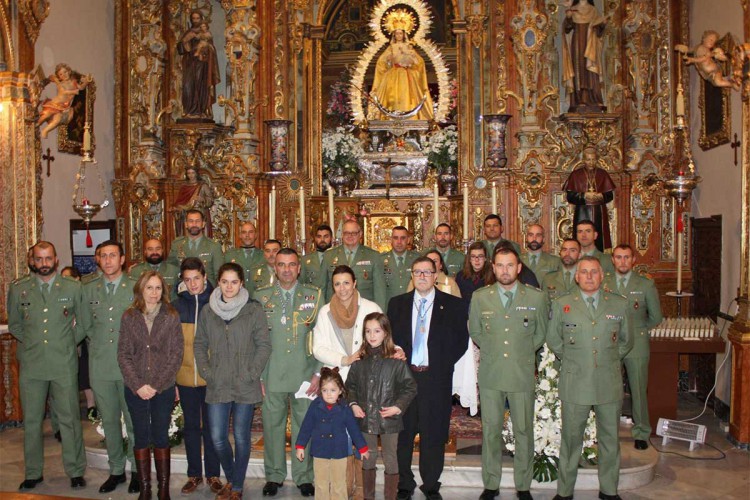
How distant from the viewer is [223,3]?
12.1 metres

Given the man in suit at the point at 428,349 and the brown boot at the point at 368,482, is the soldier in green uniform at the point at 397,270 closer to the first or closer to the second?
the man in suit at the point at 428,349

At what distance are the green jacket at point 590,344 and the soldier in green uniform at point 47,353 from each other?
384 centimetres

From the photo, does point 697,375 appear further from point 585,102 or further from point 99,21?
point 99,21

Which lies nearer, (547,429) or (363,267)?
(547,429)

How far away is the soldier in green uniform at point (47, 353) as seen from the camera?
628 centimetres

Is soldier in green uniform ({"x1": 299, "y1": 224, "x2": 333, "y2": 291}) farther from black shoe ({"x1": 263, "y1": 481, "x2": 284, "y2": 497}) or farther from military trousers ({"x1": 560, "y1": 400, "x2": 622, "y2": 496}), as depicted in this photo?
military trousers ({"x1": 560, "y1": 400, "x2": 622, "y2": 496})

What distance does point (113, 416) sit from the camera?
20.5 ft

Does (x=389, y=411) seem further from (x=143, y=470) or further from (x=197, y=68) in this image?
(x=197, y=68)

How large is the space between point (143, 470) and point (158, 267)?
2.78 metres

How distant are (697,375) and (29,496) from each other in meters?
8.27

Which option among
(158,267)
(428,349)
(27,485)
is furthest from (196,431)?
(158,267)

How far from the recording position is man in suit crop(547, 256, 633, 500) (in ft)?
18.6

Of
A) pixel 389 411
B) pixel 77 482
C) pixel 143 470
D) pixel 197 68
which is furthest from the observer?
pixel 197 68

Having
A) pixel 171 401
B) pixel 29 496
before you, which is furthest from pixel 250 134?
pixel 29 496
